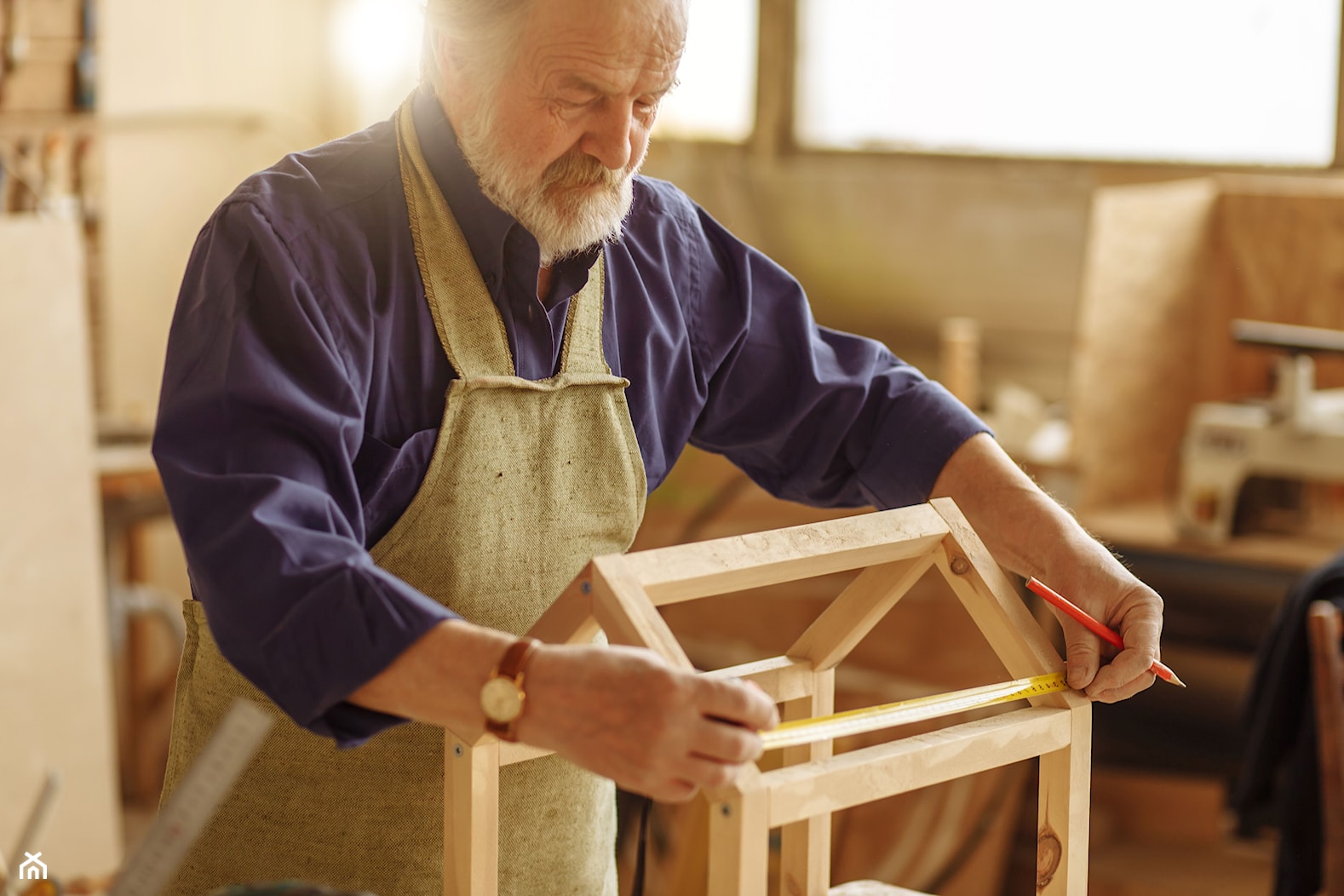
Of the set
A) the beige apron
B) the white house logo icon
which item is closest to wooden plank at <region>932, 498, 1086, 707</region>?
the beige apron

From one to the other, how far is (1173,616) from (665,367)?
1917 millimetres

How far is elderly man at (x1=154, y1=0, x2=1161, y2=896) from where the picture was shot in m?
0.94

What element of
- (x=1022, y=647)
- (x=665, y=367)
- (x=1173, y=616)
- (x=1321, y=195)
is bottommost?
(x=1173, y=616)

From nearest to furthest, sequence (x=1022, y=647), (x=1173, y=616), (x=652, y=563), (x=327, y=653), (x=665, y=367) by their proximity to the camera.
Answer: (x=327, y=653), (x=652, y=563), (x=1022, y=647), (x=665, y=367), (x=1173, y=616)

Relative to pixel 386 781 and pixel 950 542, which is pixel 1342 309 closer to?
pixel 950 542

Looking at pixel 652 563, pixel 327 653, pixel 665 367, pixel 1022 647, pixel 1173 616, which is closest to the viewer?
pixel 327 653

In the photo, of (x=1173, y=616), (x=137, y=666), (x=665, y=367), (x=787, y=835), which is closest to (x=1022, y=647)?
(x=787, y=835)

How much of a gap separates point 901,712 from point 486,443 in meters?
0.42

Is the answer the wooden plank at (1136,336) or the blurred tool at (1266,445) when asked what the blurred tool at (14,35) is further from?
the blurred tool at (1266,445)

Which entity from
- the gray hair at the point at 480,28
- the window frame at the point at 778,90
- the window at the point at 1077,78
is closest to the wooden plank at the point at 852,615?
the gray hair at the point at 480,28

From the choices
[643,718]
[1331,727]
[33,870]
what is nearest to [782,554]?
[643,718]

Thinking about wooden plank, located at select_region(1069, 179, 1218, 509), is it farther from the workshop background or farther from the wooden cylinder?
the wooden cylinder

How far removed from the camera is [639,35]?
116cm

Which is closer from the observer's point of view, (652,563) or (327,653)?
(327,653)
